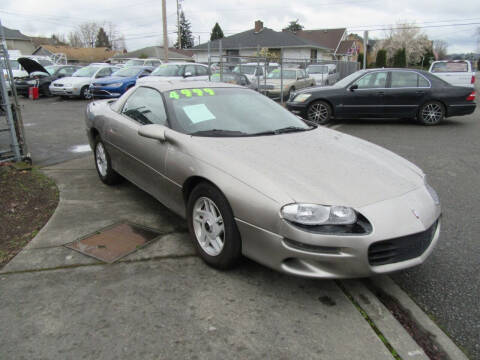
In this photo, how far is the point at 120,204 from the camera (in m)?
4.49

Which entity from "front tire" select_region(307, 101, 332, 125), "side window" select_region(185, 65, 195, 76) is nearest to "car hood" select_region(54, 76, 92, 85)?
"side window" select_region(185, 65, 195, 76)

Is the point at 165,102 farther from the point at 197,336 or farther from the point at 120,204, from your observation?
the point at 197,336

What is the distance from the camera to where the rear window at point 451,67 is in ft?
54.6

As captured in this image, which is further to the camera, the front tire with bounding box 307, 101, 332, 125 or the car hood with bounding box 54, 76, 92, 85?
the car hood with bounding box 54, 76, 92, 85

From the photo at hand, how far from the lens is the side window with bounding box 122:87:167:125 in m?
3.92

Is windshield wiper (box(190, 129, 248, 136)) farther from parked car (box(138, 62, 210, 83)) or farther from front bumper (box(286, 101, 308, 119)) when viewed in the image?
parked car (box(138, 62, 210, 83))

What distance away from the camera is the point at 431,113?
10.2 meters

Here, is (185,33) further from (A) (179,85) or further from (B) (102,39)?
(A) (179,85)

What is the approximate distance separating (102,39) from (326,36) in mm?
65569

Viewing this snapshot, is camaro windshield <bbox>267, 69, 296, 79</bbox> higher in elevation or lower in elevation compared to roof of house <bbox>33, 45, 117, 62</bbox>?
lower

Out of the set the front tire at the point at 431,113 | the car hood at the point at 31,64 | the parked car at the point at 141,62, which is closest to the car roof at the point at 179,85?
the car hood at the point at 31,64

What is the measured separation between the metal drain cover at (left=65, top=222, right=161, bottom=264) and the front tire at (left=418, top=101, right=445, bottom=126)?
8827 mm

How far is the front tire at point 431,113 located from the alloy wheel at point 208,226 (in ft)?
29.2

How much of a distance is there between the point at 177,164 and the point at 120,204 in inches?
58.6
